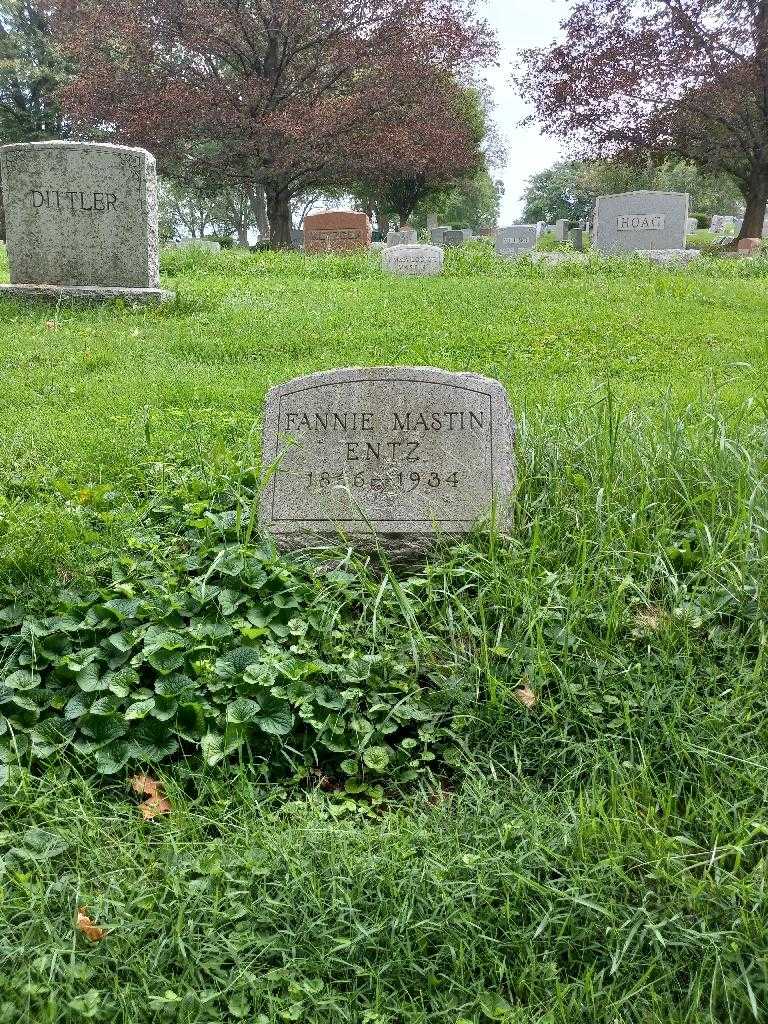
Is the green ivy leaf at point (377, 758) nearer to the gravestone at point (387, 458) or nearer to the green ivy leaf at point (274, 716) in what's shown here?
the green ivy leaf at point (274, 716)

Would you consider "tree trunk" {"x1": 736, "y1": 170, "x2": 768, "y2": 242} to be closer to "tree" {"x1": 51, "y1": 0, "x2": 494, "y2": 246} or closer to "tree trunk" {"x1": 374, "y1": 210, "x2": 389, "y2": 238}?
"tree" {"x1": 51, "y1": 0, "x2": 494, "y2": 246}

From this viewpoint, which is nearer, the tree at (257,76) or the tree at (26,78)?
the tree at (257,76)

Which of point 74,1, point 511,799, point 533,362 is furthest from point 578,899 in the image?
point 74,1

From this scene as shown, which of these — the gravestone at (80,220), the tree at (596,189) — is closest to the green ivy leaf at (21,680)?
the gravestone at (80,220)

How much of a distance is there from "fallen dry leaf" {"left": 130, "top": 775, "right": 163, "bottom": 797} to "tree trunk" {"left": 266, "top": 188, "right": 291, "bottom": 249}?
1952cm

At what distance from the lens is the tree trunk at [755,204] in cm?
2227

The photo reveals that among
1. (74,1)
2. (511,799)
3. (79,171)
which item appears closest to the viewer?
(511,799)

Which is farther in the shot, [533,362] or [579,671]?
[533,362]

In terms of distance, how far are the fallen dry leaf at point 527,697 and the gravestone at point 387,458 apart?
0.89 metres

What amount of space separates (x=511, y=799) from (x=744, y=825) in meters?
0.65

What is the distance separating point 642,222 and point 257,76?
367 inches

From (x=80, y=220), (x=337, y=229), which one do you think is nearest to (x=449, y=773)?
(x=80, y=220)

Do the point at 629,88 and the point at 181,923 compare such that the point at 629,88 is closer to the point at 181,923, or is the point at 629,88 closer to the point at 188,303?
the point at 188,303

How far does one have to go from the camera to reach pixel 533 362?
6.53 metres
